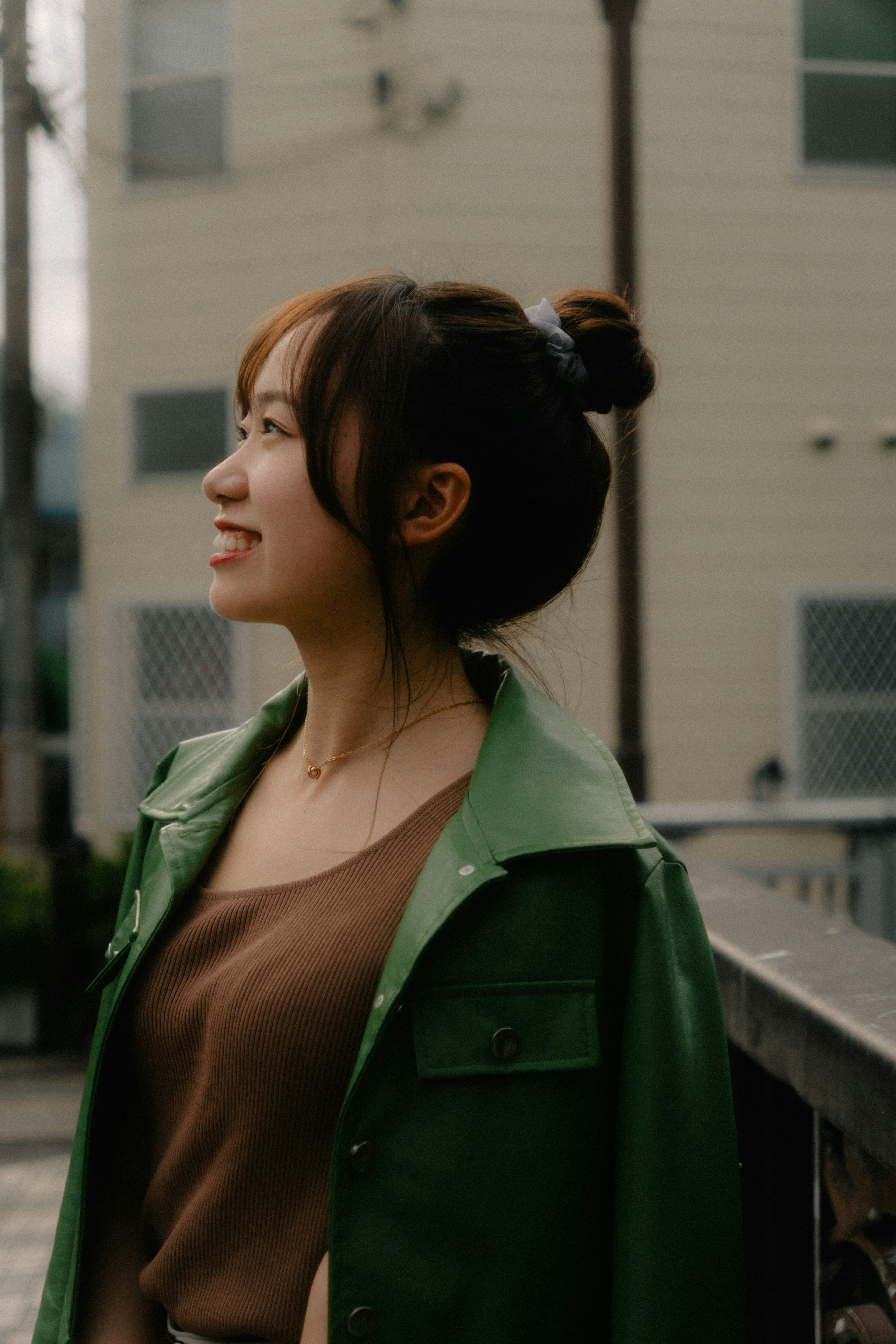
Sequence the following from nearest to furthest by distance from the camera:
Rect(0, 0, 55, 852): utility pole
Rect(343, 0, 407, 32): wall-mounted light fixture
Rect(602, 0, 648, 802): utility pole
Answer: Rect(602, 0, 648, 802): utility pole, Rect(0, 0, 55, 852): utility pole, Rect(343, 0, 407, 32): wall-mounted light fixture

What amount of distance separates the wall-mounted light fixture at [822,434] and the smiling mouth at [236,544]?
7.43 metres

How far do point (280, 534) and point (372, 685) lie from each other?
0.24 meters

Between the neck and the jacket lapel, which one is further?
the neck

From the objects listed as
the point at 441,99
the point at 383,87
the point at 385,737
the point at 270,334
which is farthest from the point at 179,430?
the point at 385,737

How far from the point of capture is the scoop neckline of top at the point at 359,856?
1.33 m

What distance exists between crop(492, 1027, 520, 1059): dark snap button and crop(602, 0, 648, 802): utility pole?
12.7 ft

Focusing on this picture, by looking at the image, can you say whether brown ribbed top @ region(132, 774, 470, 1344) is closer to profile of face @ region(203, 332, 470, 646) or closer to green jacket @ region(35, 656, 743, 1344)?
green jacket @ region(35, 656, 743, 1344)

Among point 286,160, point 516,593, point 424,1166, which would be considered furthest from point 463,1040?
point 286,160

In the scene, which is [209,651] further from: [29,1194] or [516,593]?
[516,593]

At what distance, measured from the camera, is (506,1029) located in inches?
45.6

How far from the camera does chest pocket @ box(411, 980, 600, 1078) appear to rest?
1.15 m

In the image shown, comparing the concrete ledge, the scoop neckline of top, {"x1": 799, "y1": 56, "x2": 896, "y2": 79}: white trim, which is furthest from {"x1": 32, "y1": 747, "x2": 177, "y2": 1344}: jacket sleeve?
{"x1": 799, "y1": 56, "x2": 896, "y2": 79}: white trim

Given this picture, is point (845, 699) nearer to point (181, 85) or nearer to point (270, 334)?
point (181, 85)

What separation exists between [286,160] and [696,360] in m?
3.20
